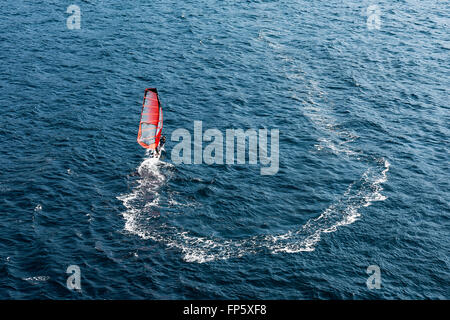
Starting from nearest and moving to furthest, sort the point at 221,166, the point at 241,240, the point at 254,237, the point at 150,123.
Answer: the point at 241,240 → the point at 254,237 → the point at 221,166 → the point at 150,123

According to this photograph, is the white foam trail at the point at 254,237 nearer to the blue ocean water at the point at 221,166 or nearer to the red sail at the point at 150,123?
the blue ocean water at the point at 221,166

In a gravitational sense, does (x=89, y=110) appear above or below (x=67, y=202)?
above

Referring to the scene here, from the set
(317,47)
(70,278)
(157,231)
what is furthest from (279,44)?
(70,278)

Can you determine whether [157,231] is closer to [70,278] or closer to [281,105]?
[70,278]

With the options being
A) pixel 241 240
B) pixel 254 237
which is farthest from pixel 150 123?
pixel 254 237

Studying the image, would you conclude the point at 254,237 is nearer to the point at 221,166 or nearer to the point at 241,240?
the point at 241,240

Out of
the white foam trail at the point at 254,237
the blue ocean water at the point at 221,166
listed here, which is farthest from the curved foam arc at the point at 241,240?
the blue ocean water at the point at 221,166
